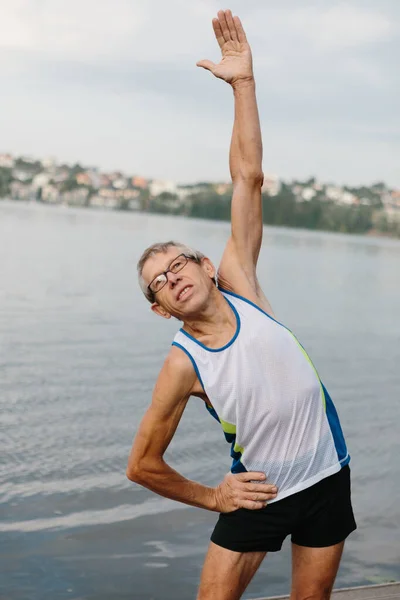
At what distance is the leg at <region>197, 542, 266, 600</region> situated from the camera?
9.95 ft

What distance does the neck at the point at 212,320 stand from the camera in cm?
298

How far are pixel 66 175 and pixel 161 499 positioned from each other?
190m

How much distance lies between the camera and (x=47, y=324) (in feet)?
61.5

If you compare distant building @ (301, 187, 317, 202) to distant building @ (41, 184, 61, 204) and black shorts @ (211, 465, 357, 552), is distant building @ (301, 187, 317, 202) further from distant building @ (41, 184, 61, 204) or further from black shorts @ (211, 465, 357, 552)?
black shorts @ (211, 465, 357, 552)

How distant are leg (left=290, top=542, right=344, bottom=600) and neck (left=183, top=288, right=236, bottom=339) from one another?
2.69 ft

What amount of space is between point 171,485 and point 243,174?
1.16 metres

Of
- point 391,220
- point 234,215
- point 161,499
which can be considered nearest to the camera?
point 234,215

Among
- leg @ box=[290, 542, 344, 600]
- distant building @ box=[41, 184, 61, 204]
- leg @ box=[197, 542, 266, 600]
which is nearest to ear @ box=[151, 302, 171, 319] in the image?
leg @ box=[197, 542, 266, 600]

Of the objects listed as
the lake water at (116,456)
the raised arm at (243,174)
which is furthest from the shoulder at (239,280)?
the lake water at (116,456)

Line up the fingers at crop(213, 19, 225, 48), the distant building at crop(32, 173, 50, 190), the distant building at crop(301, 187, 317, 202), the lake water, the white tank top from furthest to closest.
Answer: the distant building at crop(32, 173, 50, 190)
the distant building at crop(301, 187, 317, 202)
the lake water
the fingers at crop(213, 19, 225, 48)
the white tank top

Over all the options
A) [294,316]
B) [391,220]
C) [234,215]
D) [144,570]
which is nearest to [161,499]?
[144,570]

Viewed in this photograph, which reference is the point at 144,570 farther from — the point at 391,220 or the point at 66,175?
the point at 66,175

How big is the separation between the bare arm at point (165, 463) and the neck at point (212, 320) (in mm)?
99

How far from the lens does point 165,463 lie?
120 inches
